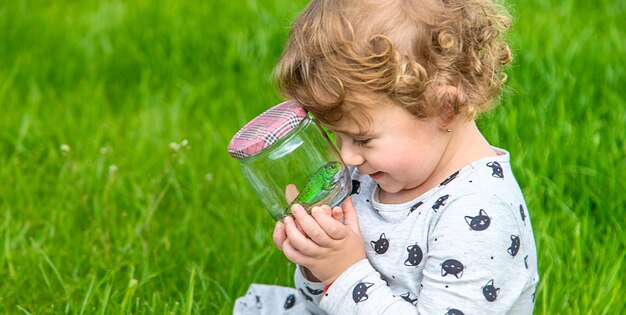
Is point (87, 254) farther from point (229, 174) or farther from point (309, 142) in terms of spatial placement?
point (309, 142)

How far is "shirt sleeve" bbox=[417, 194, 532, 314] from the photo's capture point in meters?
1.96

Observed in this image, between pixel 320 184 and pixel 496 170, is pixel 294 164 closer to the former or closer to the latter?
pixel 320 184

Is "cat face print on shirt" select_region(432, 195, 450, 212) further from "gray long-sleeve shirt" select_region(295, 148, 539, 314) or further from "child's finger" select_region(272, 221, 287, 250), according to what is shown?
"child's finger" select_region(272, 221, 287, 250)

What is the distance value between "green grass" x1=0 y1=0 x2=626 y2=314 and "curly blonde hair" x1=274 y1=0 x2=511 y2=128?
0.78 metres

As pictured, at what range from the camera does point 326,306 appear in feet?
7.02

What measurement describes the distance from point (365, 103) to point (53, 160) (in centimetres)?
188

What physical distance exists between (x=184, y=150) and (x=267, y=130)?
1554 mm

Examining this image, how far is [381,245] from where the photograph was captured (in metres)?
2.16

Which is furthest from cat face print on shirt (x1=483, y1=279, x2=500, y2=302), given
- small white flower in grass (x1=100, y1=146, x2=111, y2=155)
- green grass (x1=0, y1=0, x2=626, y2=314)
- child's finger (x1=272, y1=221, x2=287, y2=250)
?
small white flower in grass (x1=100, y1=146, x2=111, y2=155)

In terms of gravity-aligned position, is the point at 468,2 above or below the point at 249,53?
above

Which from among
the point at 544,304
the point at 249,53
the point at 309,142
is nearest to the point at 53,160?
the point at 249,53

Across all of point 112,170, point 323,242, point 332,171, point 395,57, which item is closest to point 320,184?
point 332,171

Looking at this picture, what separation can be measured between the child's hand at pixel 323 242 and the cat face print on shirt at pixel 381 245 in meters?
0.05

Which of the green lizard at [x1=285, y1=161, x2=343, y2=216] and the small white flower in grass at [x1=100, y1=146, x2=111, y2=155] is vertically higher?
the green lizard at [x1=285, y1=161, x2=343, y2=216]
